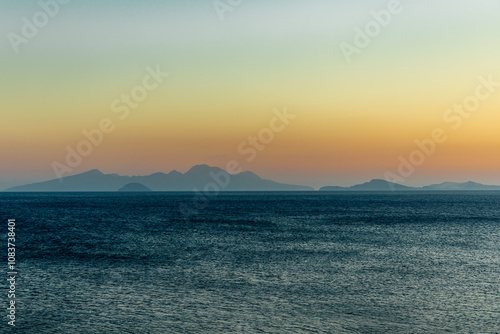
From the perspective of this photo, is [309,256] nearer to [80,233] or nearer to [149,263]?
[149,263]

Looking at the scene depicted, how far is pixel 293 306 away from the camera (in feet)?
113

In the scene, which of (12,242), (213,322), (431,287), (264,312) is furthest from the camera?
(12,242)

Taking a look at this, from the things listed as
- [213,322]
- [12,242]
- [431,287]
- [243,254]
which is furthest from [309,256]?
[12,242]

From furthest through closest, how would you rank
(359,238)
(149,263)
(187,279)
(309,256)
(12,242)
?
(359,238), (12,242), (309,256), (149,263), (187,279)

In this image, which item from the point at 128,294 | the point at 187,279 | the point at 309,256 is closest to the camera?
the point at 128,294

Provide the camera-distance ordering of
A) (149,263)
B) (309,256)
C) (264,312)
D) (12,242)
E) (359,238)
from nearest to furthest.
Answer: (264,312) < (149,263) < (309,256) < (12,242) < (359,238)

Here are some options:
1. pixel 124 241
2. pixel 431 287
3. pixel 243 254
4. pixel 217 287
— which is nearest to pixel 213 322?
pixel 217 287

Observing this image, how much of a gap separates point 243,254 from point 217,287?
18775mm

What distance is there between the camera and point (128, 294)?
125ft

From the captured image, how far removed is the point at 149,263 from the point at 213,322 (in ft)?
76.8

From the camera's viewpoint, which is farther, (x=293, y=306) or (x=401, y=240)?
(x=401, y=240)

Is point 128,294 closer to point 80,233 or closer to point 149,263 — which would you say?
point 149,263

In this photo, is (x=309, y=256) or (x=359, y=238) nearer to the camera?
(x=309, y=256)

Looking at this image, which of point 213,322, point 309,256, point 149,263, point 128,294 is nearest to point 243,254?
point 309,256
